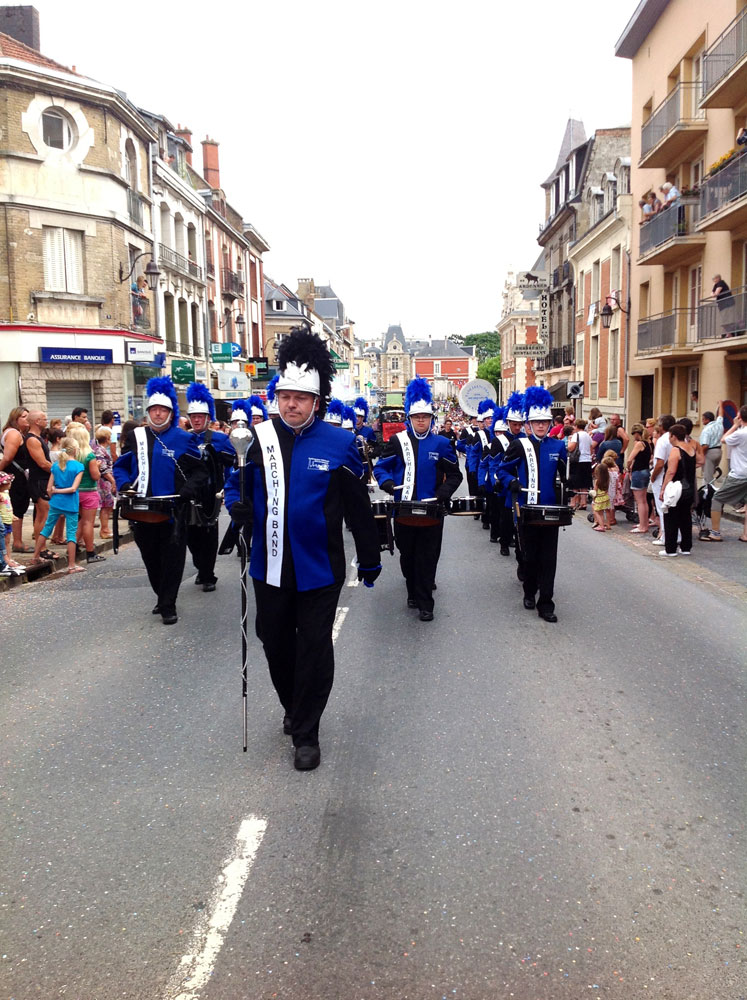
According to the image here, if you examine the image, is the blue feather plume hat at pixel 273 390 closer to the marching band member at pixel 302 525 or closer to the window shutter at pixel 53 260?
the marching band member at pixel 302 525

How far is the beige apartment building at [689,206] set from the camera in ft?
62.2

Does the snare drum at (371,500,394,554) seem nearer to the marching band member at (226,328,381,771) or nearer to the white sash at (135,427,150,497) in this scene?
the white sash at (135,427,150,497)

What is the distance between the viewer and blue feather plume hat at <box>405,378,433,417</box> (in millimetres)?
7902

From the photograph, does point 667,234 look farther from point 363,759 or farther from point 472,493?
point 363,759

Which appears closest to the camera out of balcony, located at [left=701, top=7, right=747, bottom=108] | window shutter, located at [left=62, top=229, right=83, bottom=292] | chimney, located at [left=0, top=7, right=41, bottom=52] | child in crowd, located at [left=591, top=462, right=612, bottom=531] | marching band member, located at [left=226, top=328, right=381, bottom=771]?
marching band member, located at [left=226, top=328, right=381, bottom=771]

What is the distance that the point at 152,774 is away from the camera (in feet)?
14.1

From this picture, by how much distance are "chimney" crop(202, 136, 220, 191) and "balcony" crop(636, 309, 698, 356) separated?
27698 millimetres

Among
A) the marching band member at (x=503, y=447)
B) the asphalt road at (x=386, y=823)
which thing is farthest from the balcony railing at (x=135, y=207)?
the asphalt road at (x=386, y=823)

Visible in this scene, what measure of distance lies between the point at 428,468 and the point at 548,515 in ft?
3.93

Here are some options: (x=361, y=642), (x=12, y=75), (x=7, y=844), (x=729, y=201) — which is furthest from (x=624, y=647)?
(x=12, y=75)

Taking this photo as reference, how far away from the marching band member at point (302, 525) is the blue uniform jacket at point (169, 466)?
3.15 m

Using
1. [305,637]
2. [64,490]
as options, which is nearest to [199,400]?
[64,490]

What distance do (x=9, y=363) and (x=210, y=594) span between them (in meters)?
16.9

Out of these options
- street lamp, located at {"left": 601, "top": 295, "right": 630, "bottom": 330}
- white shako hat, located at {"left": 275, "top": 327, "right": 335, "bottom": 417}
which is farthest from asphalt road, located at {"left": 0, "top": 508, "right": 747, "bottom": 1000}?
street lamp, located at {"left": 601, "top": 295, "right": 630, "bottom": 330}
